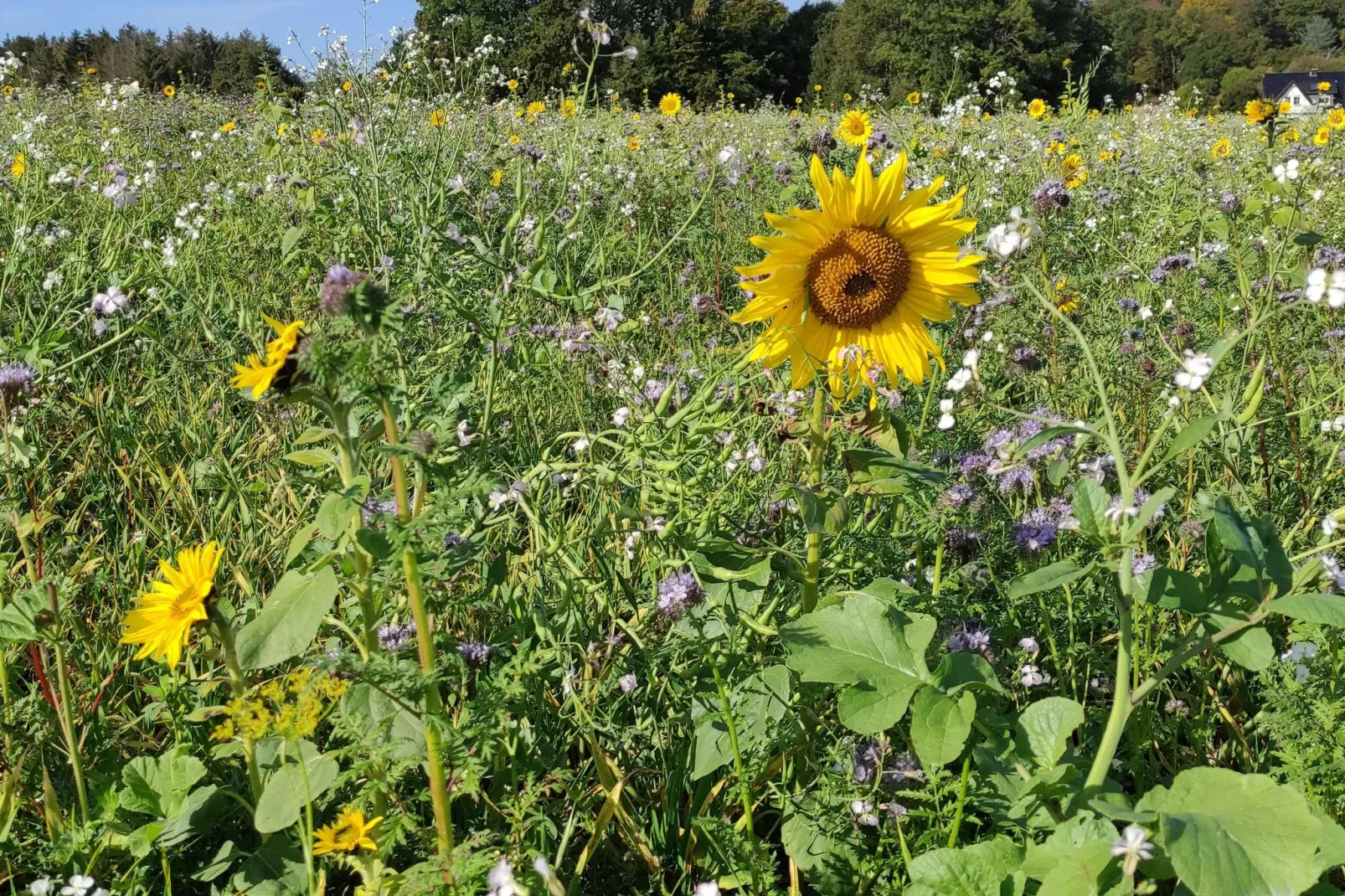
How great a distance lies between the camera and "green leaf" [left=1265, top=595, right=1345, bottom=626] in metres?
0.98

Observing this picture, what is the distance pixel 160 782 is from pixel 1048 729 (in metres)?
1.33

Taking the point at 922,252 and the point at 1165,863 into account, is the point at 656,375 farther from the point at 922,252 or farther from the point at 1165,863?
the point at 1165,863

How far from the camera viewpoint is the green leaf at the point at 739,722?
1457mm

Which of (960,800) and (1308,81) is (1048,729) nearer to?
(960,800)

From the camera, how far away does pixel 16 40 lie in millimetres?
23484

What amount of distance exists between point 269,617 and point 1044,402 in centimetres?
227

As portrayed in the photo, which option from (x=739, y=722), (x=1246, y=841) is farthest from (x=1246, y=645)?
(x=739, y=722)

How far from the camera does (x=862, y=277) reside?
172 centimetres

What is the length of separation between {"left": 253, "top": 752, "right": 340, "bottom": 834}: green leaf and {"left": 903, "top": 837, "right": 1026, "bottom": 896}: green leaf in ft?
2.59

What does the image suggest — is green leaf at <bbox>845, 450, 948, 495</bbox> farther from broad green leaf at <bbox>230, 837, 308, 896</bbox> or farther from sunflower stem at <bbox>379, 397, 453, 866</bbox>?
broad green leaf at <bbox>230, 837, 308, 896</bbox>

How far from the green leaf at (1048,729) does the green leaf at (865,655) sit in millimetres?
163

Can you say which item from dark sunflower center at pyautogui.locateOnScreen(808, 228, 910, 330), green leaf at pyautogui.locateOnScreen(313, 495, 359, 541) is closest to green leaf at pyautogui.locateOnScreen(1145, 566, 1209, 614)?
dark sunflower center at pyautogui.locateOnScreen(808, 228, 910, 330)

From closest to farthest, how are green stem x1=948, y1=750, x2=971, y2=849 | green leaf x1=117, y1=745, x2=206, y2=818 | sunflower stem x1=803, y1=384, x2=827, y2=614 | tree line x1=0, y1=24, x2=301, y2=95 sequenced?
green stem x1=948, y1=750, x2=971, y2=849 < green leaf x1=117, y1=745, x2=206, y2=818 < sunflower stem x1=803, y1=384, x2=827, y2=614 < tree line x1=0, y1=24, x2=301, y2=95

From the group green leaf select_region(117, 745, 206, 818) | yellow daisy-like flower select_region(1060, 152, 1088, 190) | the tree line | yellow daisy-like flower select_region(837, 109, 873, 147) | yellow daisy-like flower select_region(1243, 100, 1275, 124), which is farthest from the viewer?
the tree line
